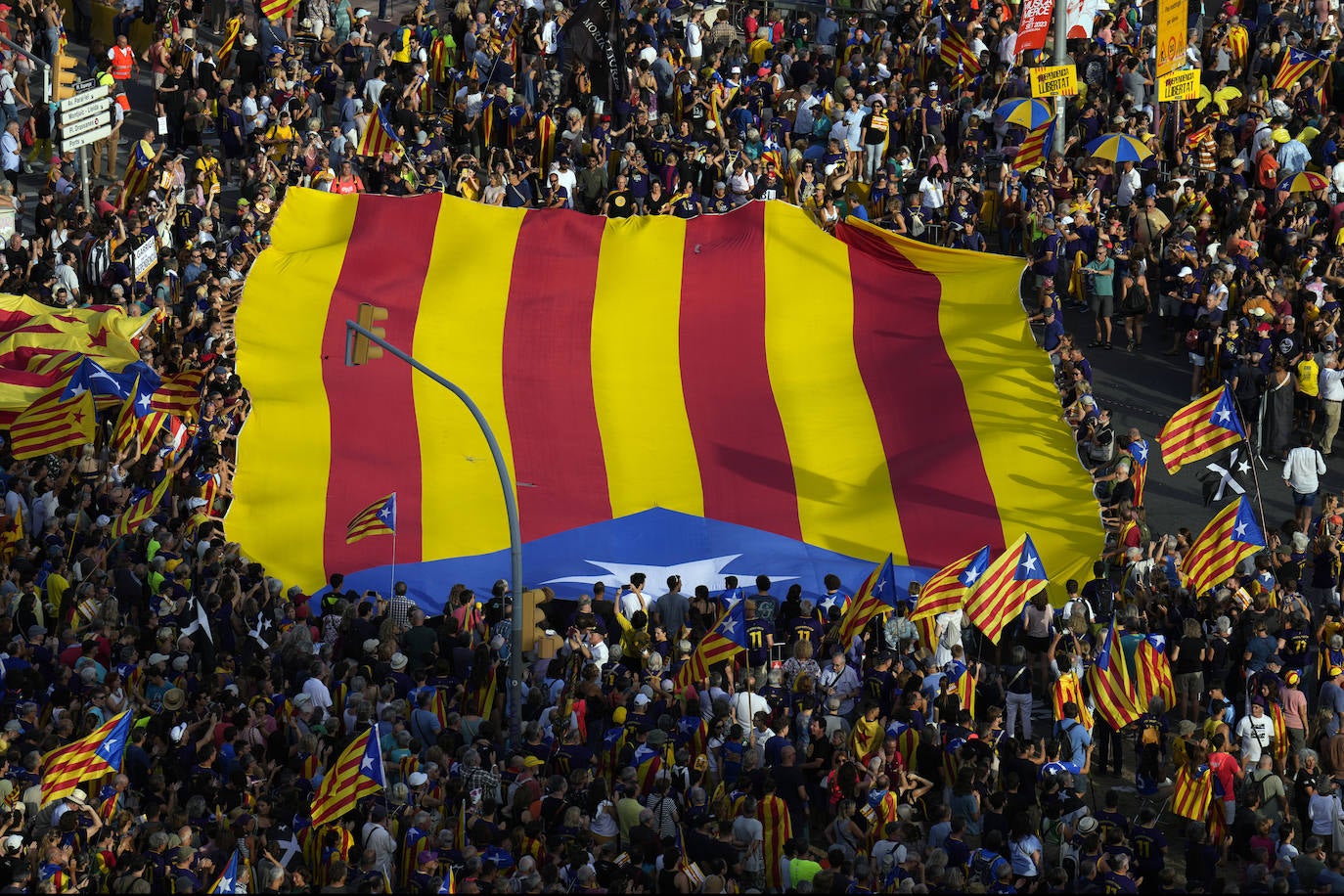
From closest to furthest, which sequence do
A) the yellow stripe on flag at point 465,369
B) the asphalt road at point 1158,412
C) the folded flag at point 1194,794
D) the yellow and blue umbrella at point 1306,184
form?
the folded flag at point 1194,794 → the yellow stripe on flag at point 465,369 → the asphalt road at point 1158,412 → the yellow and blue umbrella at point 1306,184

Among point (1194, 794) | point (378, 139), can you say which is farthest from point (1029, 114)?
point (1194, 794)

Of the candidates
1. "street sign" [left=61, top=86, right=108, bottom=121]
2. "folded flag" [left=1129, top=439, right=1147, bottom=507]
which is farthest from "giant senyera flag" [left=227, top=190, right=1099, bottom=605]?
"street sign" [left=61, top=86, right=108, bottom=121]

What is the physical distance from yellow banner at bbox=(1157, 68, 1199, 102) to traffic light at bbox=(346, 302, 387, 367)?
14644 millimetres

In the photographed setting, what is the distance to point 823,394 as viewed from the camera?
90.0ft

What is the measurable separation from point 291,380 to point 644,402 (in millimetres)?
4390

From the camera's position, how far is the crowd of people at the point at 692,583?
61.2ft

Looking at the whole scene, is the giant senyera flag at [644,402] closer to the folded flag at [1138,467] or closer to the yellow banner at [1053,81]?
the folded flag at [1138,467]

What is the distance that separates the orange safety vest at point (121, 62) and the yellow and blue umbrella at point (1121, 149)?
16735 millimetres

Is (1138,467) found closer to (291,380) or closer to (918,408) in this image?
(918,408)

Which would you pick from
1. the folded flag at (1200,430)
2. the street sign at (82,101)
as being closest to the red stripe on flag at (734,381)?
the folded flag at (1200,430)

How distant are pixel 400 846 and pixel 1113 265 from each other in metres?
15.5

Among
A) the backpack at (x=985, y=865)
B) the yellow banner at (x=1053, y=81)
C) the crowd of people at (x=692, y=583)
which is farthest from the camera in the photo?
the yellow banner at (x=1053, y=81)

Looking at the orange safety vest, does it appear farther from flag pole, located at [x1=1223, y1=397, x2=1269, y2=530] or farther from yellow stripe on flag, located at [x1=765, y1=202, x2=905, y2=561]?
flag pole, located at [x1=1223, y1=397, x2=1269, y2=530]

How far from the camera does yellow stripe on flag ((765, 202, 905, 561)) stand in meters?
25.6
